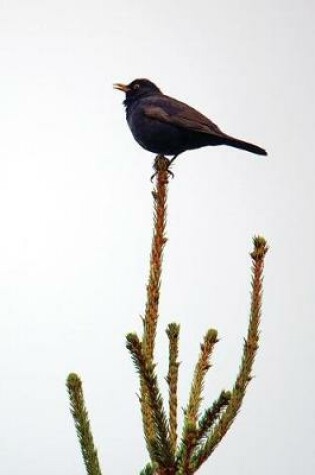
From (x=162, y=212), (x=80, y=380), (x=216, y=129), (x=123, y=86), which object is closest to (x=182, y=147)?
(x=216, y=129)

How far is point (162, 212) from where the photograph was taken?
2951 mm

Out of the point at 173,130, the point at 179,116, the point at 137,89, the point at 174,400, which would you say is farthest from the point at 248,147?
the point at 174,400

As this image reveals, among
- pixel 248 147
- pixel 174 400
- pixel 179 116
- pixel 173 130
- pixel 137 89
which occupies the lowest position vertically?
pixel 174 400

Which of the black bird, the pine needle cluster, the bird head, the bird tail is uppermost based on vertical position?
the bird head

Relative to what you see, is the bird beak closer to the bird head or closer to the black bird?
the bird head

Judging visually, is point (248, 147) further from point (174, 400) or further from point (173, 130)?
point (174, 400)

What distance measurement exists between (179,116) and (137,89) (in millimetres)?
1327

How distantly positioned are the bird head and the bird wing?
2.04 feet

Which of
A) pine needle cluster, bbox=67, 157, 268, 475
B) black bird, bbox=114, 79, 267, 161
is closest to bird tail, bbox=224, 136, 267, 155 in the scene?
black bird, bbox=114, 79, 267, 161

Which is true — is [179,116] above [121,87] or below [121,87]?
below

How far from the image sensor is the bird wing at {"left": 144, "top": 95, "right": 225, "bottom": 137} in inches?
238

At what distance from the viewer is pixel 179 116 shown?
626cm

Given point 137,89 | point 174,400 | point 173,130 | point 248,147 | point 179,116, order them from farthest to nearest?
point 137,89, point 179,116, point 173,130, point 248,147, point 174,400

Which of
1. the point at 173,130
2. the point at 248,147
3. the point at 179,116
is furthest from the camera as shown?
the point at 179,116
